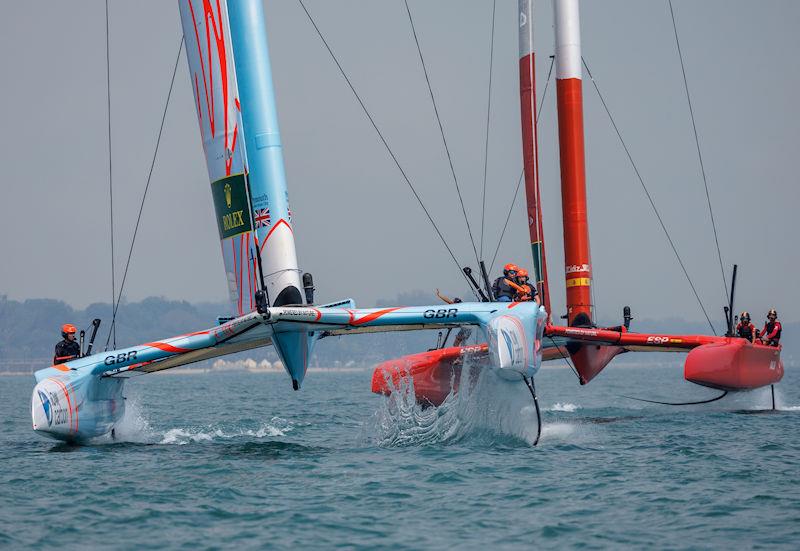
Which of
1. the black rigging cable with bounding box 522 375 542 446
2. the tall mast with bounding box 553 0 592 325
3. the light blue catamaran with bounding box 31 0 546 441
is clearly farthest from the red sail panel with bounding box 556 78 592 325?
the light blue catamaran with bounding box 31 0 546 441

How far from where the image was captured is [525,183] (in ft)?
61.3

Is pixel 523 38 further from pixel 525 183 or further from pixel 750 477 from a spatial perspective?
pixel 750 477

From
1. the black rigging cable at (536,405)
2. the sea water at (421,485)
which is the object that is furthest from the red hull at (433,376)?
the black rigging cable at (536,405)

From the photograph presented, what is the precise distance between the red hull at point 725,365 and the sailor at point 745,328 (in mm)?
1134

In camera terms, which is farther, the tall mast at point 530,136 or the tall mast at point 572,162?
the tall mast at point 530,136

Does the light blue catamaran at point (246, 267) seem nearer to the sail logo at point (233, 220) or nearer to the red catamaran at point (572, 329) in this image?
the sail logo at point (233, 220)

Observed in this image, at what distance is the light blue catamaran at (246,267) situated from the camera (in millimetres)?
10797

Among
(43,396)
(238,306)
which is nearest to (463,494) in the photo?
(238,306)

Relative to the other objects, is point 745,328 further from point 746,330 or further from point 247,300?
point 247,300

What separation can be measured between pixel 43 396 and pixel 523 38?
36.2 feet

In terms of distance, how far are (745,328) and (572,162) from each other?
12.4 ft

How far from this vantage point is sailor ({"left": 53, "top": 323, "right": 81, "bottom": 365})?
12719 millimetres

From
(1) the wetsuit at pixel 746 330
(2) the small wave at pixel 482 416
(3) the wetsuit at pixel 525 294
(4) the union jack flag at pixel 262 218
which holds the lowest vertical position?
(2) the small wave at pixel 482 416

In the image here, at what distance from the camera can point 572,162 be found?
18.0 m
